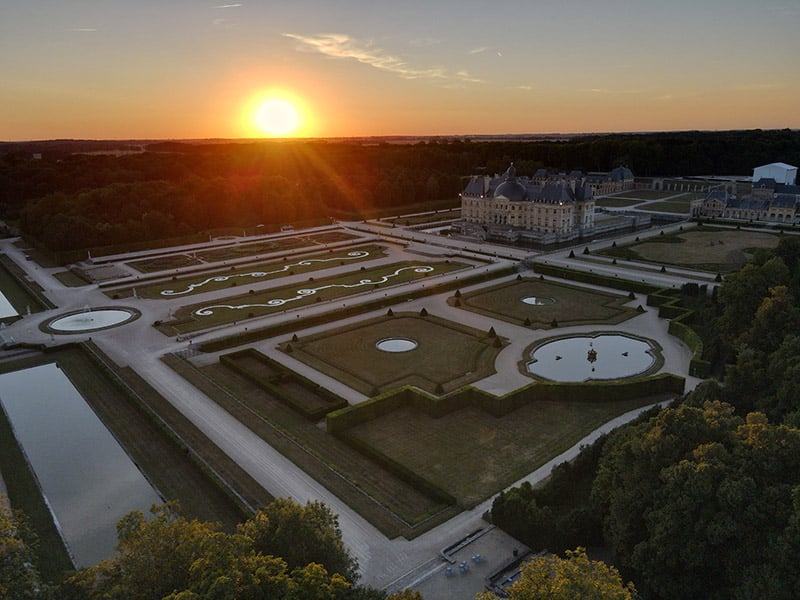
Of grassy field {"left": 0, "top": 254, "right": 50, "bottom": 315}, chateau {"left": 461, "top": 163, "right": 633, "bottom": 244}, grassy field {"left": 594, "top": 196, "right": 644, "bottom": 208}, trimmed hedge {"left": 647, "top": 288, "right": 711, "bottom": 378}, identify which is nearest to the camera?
trimmed hedge {"left": 647, "top": 288, "right": 711, "bottom": 378}

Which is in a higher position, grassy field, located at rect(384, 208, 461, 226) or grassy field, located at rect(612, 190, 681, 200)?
grassy field, located at rect(612, 190, 681, 200)

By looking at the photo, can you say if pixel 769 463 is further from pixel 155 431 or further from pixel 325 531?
pixel 155 431

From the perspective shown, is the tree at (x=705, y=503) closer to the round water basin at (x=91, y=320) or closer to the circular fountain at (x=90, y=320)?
the circular fountain at (x=90, y=320)

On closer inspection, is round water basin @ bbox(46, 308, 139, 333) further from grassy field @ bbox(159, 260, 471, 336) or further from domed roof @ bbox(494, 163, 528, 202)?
domed roof @ bbox(494, 163, 528, 202)

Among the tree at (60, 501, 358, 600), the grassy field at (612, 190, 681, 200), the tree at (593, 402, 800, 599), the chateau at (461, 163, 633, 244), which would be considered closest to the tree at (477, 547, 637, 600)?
the tree at (593, 402, 800, 599)

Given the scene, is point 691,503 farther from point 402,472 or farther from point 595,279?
point 595,279
